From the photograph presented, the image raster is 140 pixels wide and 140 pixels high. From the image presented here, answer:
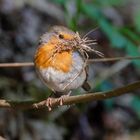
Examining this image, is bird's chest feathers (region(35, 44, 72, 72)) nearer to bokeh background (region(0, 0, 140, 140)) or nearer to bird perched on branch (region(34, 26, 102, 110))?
bird perched on branch (region(34, 26, 102, 110))

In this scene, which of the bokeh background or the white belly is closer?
the white belly

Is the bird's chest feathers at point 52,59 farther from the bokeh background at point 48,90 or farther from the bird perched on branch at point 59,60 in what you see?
the bokeh background at point 48,90

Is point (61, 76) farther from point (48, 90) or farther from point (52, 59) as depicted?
point (48, 90)

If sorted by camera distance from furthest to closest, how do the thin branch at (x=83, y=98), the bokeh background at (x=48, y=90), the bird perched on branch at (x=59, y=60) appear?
the bokeh background at (x=48, y=90) → the bird perched on branch at (x=59, y=60) → the thin branch at (x=83, y=98)

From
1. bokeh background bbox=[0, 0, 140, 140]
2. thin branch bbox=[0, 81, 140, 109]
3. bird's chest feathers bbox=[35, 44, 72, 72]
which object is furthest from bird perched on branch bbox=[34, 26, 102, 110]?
bokeh background bbox=[0, 0, 140, 140]

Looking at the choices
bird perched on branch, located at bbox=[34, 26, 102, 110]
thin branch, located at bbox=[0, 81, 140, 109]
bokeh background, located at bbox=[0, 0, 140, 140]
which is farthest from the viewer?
bokeh background, located at bbox=[0, 0, 140, 140]

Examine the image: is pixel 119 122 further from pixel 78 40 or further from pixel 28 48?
pixel 78 40

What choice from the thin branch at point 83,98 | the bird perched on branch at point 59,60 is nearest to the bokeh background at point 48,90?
the bird perched on branch at point 59,60
